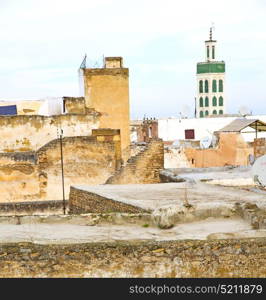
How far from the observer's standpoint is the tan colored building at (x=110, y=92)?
2022 cm

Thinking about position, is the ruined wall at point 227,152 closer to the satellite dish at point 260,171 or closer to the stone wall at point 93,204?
the satellite dish at point 260,171

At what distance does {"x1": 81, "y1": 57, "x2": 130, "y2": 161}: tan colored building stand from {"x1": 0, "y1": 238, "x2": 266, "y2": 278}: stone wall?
1403 cm

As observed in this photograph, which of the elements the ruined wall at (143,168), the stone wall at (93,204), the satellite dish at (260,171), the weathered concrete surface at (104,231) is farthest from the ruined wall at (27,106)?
the weathered concrete surface at (104,231)

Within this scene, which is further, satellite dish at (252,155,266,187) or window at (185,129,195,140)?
window at (185,129,195,140)

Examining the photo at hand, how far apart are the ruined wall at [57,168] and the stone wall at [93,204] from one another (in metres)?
5.09

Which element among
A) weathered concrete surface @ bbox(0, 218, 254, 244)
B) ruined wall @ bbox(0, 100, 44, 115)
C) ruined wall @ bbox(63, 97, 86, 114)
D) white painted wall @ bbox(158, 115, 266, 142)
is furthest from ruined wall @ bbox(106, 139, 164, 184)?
white painted wall @ bbox(158, 115, 266, 142)

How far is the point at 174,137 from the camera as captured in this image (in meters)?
36.9

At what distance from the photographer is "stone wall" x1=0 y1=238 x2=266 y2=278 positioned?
589cm

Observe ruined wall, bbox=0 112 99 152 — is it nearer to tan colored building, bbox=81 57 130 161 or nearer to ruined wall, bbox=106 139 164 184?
tan colored building, bbox=81 57 130 161

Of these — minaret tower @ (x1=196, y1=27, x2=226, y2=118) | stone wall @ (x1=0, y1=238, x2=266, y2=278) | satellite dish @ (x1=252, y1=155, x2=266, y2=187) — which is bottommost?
stone wall @ (x1=0, y1=238, x2=266, y2=278)

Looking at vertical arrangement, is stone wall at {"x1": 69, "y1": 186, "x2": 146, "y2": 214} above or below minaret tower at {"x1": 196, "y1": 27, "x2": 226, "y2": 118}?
below

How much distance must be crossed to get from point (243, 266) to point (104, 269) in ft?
5.19

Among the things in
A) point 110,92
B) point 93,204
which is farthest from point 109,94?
point 93,204
